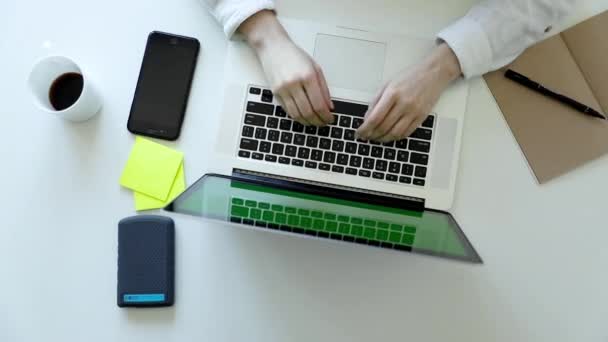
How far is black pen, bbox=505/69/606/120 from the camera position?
758 millimetres

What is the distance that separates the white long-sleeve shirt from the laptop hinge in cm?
21

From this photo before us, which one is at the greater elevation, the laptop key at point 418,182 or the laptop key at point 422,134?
the laptop key at point 422,134

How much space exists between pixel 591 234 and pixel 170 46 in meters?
0.71

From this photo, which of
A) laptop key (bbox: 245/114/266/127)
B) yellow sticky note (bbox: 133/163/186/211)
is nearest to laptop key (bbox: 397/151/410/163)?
laptop key (bbox: 245/114/266/127)

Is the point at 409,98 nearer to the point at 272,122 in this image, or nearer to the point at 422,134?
the point at 422,134

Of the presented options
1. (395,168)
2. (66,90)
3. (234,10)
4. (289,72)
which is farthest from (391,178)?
(66,90)

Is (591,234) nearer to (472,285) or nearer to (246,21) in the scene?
(472,285)

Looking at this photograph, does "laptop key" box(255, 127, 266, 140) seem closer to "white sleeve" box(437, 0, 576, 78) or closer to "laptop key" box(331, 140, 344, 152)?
"laptop key" box(331, 140, 344, 152)

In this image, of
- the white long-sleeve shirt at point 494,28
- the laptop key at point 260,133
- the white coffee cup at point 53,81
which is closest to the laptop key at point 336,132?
the laptop key at point 260,133

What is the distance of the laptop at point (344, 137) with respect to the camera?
75 cm

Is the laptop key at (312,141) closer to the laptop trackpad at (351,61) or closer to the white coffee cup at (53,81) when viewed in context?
the laptop trackpad at (351,61)

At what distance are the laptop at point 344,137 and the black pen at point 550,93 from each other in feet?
0.26

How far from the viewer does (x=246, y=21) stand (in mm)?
780

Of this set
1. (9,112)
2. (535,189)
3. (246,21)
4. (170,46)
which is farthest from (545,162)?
(9,112)
